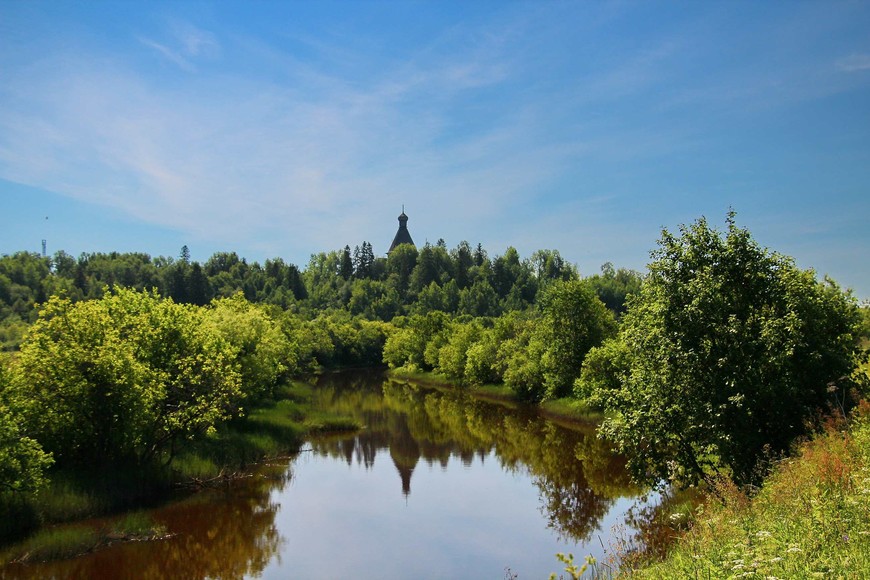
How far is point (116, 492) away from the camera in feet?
90.6

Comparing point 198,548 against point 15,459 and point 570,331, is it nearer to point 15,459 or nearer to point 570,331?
point 15,459

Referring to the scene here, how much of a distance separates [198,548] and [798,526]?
71.6 ft

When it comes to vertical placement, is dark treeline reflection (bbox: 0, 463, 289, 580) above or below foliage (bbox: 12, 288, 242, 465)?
below

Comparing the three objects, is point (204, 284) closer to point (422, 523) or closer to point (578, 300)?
point (578, 300)

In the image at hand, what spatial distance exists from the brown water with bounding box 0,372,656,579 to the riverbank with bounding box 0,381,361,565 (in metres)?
0.89

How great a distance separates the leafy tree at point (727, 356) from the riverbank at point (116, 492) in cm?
2029

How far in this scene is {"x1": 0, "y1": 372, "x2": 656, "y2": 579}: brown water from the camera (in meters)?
22.9

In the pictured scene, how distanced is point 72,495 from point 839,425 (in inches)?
1111

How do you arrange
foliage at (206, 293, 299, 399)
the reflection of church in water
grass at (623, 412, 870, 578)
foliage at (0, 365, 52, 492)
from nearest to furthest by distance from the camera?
grass at (623, 412, 870, 578)
foliage at (0, 365, 52, 492)
the reflection of church in water
foliage at (206, 293, 299, 399)

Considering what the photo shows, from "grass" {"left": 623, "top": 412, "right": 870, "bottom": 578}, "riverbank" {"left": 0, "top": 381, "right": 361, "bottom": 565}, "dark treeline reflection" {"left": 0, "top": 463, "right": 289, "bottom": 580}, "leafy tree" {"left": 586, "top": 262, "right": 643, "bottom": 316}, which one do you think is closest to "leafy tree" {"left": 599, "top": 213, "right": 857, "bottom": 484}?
"grass" {"left": 623, "top": 412, "right": 870, "bottom": 578}

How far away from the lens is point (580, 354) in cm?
5791

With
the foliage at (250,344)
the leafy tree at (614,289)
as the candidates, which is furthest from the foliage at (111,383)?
the leafy tree at (614,289)

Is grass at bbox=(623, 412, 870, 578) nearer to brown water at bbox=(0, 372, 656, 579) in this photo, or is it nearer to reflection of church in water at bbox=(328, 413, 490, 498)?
brown water at bbox=(0, 372, 656, 579)

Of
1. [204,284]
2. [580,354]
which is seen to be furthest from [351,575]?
[204,284]
